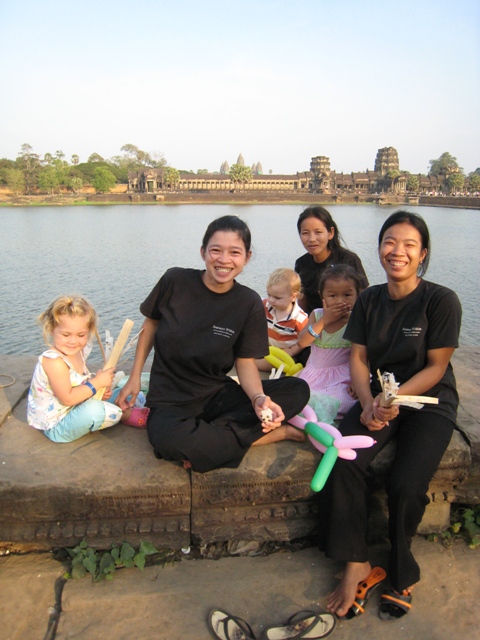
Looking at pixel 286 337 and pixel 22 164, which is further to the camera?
pixel 22 164

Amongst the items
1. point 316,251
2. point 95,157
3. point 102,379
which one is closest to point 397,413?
point 102,379

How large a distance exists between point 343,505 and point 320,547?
25cm

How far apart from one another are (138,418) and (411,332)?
1500mm

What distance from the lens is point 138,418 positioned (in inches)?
109

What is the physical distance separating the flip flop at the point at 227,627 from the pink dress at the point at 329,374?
1.11m

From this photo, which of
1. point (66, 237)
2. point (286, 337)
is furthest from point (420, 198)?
point (286, 337)

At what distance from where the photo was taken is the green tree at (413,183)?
81688 mm

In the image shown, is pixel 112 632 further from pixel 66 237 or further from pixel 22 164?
pixel 22 164

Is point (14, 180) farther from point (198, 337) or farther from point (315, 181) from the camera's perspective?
point (198, 337)

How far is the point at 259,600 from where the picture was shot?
216cm

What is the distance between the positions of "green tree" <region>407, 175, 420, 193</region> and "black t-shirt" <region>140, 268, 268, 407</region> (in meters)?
86.3

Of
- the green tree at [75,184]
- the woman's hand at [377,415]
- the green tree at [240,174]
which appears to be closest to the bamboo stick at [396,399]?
the woman's hand at [377,415]

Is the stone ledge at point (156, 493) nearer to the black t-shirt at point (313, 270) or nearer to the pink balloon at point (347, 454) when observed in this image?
the pink balloon at point (347, 454)

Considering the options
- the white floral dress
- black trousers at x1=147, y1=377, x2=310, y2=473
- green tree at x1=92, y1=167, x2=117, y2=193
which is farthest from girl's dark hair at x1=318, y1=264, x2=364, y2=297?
green tree at x1=92, y1=167, x2=117, y2=193
